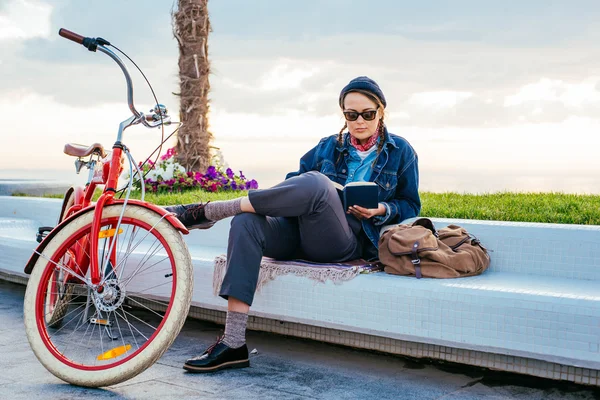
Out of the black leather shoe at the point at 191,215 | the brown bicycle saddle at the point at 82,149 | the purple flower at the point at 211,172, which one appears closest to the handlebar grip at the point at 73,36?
the brown bicycle saddle at the point at 82,149

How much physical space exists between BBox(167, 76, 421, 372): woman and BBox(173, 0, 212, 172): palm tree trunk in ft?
20.1

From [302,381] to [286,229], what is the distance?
79 centimetres

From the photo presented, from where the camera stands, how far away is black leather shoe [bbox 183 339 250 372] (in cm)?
328

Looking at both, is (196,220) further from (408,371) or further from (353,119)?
(408,371)

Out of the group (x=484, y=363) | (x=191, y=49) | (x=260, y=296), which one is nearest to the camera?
(x=484, y=363)

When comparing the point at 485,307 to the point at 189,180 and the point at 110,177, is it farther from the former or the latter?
the point at 189,180

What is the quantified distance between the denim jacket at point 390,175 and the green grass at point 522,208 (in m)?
1.29

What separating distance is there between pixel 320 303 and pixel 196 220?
2.39ft

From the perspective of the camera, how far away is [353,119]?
12.4 ft

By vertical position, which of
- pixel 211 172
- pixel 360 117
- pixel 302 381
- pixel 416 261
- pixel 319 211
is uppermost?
pixel 360 117

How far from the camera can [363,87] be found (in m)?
3.73

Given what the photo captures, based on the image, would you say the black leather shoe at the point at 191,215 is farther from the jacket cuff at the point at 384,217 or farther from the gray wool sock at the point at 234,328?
the jacket cuff at the point at 384,217

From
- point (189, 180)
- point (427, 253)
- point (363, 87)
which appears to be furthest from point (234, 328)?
point (189, 180)

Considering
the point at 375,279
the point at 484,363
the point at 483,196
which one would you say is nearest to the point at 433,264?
the point at 375,279
